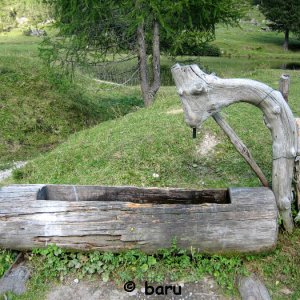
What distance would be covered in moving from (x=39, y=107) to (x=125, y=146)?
6.37m

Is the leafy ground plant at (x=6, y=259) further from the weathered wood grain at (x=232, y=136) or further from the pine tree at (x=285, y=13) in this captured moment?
the pine tree at (x=285, y=13)

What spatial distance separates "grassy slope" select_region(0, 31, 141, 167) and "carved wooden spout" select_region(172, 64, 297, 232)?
6794mm

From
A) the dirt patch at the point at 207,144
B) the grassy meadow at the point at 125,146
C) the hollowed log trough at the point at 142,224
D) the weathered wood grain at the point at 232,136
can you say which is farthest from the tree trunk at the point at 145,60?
the hollowed log trough at the point at 142,224

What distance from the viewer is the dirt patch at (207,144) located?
23.9ft

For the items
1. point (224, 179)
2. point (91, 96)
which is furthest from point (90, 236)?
point (91, 96)

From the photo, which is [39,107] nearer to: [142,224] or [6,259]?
[6,259]

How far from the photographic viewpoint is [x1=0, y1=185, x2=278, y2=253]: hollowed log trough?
444cm

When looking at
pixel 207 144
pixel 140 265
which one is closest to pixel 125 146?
pixel 207 144

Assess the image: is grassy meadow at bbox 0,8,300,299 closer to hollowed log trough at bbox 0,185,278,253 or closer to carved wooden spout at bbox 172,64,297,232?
hollowed log trough at bbox 0,185,278,253

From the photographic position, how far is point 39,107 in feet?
43.0

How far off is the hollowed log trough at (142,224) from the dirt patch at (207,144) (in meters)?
2.64

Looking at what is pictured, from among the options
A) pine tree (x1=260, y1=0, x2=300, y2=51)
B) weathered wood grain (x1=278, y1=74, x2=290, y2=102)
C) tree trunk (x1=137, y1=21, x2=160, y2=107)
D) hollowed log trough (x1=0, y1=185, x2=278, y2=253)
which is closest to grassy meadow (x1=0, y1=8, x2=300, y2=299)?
hollowed log trough (x1=0, y1=185, x2=278, y2=253)

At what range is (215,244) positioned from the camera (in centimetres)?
448

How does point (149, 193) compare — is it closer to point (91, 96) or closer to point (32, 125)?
point (32, 125)
